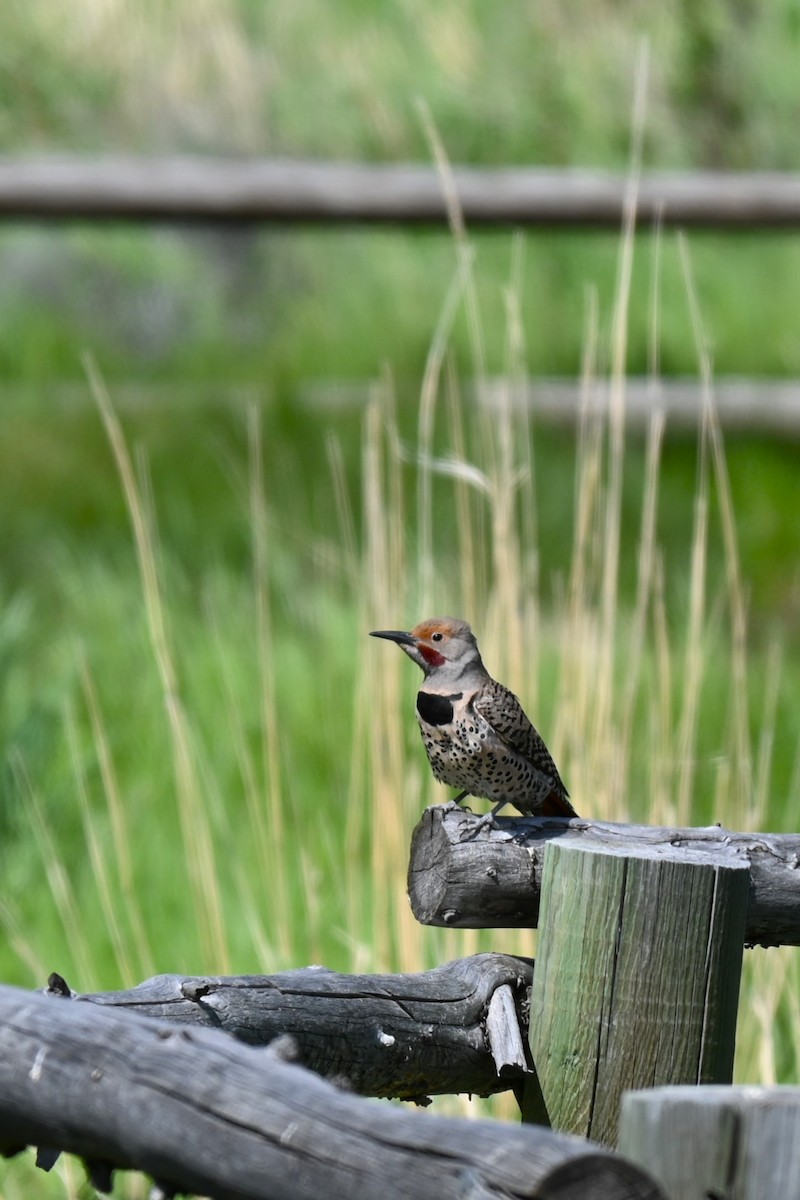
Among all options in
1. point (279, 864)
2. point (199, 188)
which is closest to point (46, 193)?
point (199, 188)

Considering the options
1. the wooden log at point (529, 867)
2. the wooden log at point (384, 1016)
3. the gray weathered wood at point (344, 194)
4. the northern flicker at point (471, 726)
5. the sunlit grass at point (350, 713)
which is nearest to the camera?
the wooden log at point (384, 1016)

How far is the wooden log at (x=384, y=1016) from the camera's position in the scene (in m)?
1.65

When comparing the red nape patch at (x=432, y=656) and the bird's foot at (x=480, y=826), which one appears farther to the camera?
the red nape patch at (x=432, y=656)

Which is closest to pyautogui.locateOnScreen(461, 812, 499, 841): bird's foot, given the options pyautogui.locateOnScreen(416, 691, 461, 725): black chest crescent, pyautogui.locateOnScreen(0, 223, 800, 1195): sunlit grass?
pyautogui.locateOnScreen(416, 691, 461, 725): black chest crescent

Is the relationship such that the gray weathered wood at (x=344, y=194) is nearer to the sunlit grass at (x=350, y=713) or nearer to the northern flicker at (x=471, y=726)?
the sunlit grass at (x=350, y=713)

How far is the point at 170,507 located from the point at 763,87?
468 cm

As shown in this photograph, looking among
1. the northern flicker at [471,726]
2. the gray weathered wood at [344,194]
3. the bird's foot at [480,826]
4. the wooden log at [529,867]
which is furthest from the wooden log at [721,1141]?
the gray weathered wood at [344,194]

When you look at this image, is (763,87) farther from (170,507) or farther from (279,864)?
(279,864)

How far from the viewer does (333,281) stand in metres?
8.65

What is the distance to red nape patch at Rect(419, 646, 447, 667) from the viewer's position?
2.29 m

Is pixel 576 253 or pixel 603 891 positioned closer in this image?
pixel 603 891

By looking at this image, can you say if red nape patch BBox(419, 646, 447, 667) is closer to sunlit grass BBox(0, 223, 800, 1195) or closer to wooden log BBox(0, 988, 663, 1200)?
sunlit grass BBox(0, 223, 800, 1195)

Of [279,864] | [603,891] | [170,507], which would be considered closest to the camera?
[603,891]

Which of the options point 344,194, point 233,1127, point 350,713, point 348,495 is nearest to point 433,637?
point 233,1127
